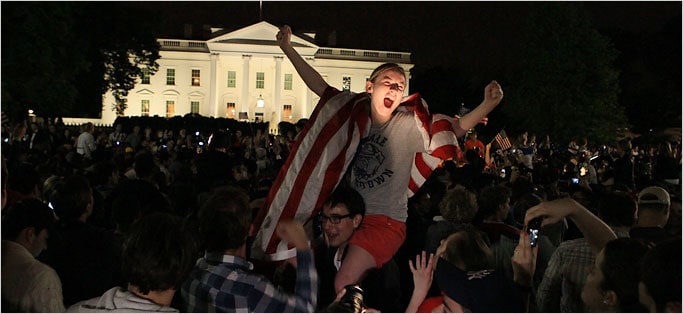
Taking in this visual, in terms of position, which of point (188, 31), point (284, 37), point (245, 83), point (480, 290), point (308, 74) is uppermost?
point (188, 31)

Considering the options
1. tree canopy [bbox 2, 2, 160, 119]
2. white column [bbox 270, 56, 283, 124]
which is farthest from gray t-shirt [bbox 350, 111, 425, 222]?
white column [bbox 270, 56, 283, 124]

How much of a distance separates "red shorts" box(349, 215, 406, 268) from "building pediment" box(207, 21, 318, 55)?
71.5m

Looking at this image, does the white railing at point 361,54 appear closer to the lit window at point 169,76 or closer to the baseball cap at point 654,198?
the lit window at point 169,76

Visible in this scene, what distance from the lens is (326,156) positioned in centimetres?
470

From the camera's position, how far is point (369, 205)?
468 centimetres

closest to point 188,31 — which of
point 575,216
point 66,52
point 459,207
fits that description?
point 66,52

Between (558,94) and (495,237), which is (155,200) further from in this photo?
(558,94)

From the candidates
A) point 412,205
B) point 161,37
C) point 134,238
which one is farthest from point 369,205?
point 161,37

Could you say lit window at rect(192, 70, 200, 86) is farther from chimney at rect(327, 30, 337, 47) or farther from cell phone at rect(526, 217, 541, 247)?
cell phone at rect(526, 217, 541, 247)

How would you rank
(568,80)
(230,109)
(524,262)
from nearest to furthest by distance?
(524,262), (568,80), (230,109)

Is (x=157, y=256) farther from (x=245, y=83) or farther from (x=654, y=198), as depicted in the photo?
(x=245, y=83)

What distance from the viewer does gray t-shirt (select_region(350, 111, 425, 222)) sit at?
470 centimetres

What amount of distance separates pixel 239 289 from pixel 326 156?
155 centimetres

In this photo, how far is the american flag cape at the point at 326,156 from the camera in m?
4.70
